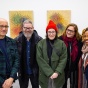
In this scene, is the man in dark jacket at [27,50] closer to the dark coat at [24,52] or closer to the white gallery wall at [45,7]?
the dark coat at [24,52]

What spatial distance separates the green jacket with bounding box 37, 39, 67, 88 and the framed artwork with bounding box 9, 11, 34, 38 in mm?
1252

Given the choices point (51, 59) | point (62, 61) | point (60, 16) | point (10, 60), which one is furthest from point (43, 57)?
point (60, 16)

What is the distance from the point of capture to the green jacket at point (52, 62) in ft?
7.09

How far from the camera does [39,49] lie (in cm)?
222

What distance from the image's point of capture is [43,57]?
2.21m

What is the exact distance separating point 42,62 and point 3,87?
0.63m

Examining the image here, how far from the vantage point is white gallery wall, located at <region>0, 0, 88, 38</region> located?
10.7ft

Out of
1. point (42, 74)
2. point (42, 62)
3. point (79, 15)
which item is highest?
point (79, 15)

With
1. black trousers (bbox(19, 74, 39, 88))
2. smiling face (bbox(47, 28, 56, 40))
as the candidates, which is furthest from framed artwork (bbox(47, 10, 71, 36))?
black trousers (bbox(19, 74, 39, 88))

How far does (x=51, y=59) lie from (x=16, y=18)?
1591mm

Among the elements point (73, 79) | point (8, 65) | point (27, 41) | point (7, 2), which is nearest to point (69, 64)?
point (73, 79)

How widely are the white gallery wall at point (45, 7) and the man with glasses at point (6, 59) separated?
5.10ft

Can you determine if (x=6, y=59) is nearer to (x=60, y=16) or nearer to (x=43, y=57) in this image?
(x=43, y=57)

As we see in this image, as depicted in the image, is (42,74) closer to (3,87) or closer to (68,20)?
(3,87)
